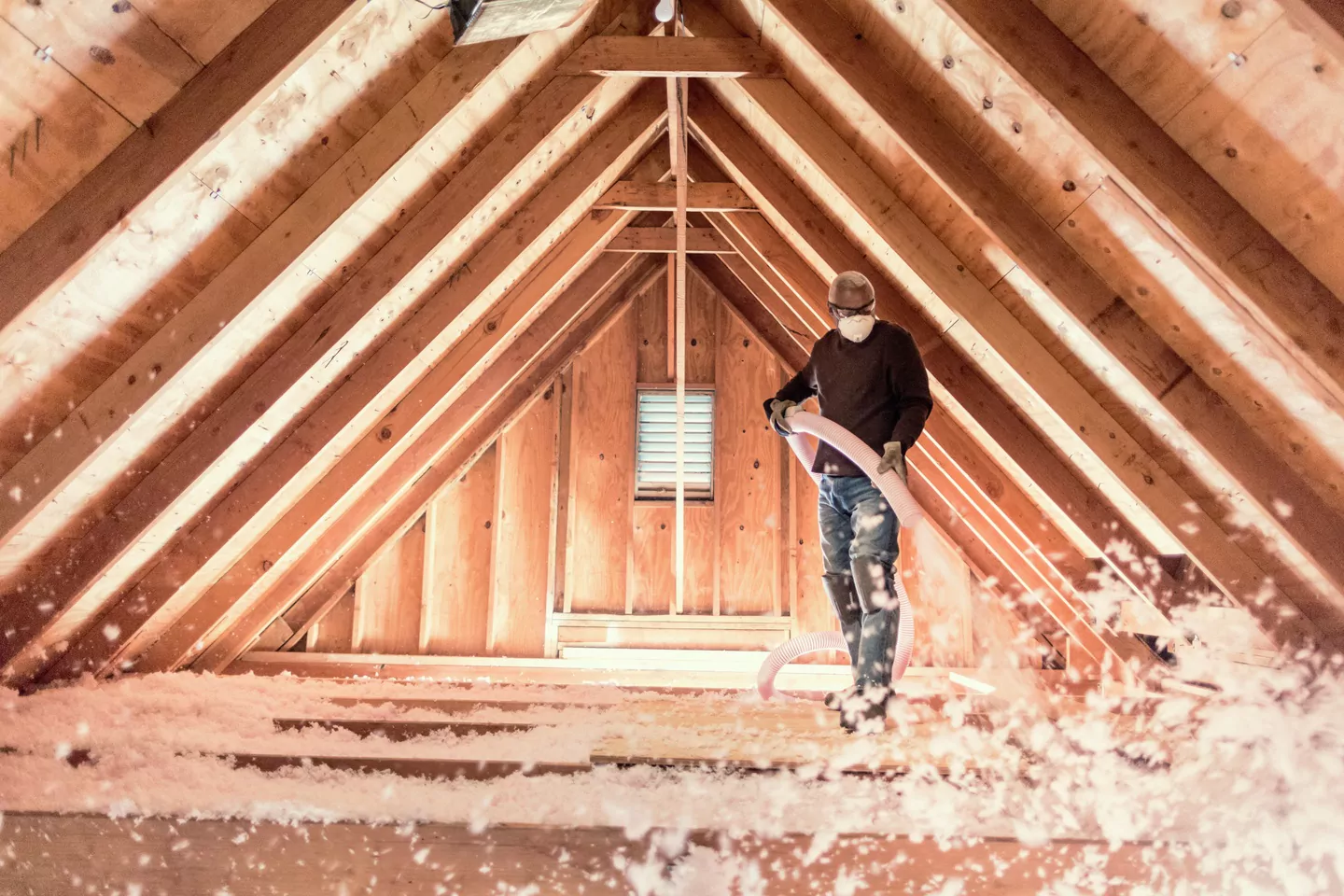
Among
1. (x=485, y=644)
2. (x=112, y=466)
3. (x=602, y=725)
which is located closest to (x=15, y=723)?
(x=112, y=466)

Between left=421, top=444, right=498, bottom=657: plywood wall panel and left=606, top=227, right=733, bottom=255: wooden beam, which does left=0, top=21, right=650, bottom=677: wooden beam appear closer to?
left=606, top=227, right=733, bottom=255: wooden beam

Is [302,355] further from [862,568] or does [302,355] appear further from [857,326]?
[862,568]

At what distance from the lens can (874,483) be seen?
2.03 metres

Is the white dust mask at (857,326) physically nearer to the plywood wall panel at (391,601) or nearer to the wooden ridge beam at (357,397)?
the wooden ridge beam at (357,397)

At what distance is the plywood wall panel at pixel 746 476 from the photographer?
4586 mm

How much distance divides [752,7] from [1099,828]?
2143 millimetres

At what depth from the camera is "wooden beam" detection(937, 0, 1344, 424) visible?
1372 mm

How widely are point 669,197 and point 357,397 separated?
4.92 feet

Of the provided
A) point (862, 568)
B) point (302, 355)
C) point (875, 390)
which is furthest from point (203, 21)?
point (862, 568)

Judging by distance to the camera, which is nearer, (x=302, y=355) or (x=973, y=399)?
(x=302, y=355)

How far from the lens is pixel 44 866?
5.50 feet

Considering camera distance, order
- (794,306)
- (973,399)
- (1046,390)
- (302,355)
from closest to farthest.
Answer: (1046,390), (302,355), (973,399), (794,306)

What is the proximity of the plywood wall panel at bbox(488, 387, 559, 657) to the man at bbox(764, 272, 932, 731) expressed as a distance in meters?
2.57

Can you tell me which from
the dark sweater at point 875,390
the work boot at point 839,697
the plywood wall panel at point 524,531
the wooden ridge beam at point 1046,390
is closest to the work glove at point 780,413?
the dark sweater at point 875,390
